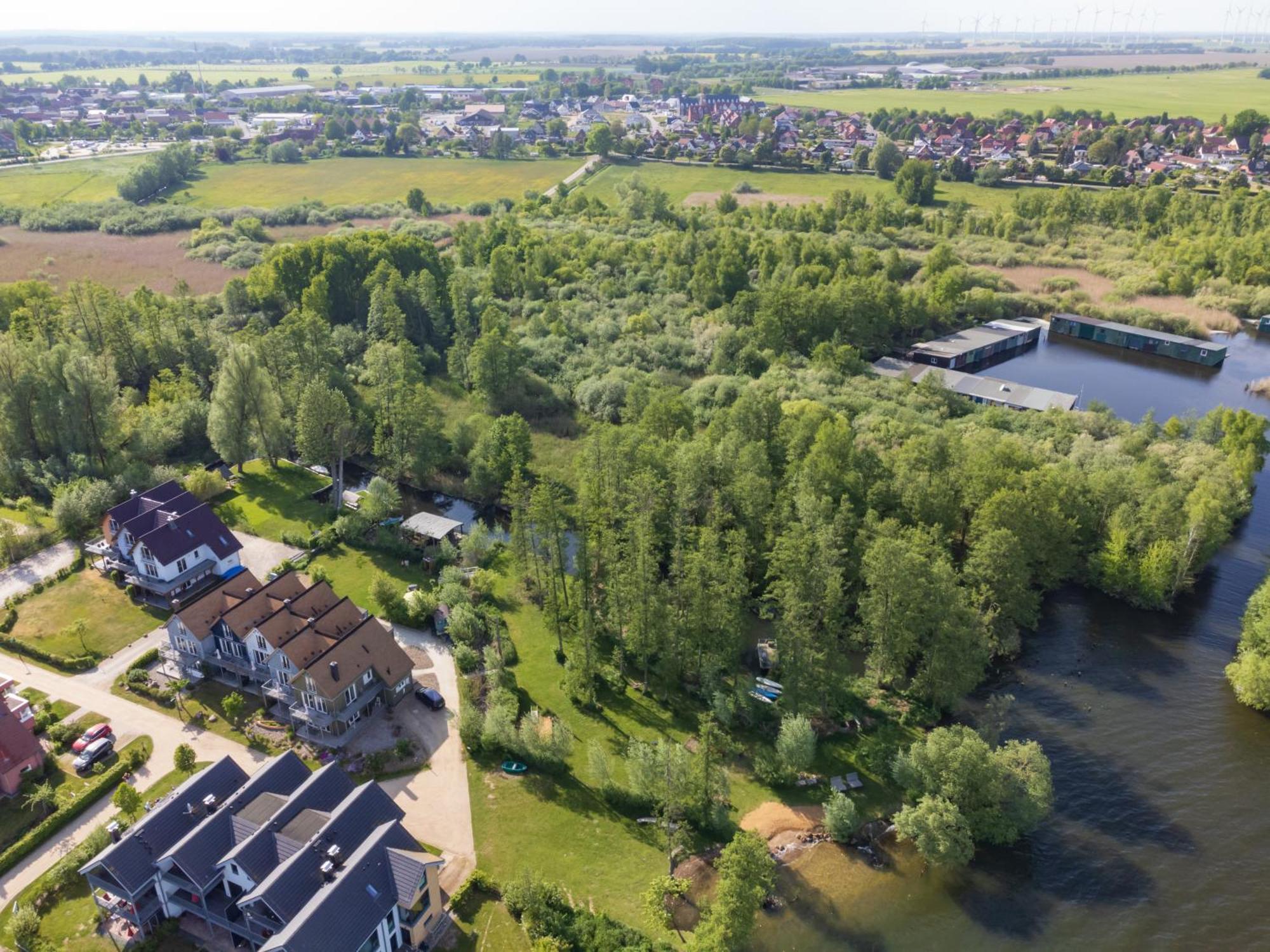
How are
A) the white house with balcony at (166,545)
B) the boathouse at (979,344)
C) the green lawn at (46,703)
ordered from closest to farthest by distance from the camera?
1. the green lawn at (46,703)
2. the white house with balcony at (166,545)
3. the boathouse at (979,344)

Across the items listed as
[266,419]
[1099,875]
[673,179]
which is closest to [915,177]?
[673,179]

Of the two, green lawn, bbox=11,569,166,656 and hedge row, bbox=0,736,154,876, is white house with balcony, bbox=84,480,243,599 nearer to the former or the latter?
green lawn, bbox=11,569,166,656

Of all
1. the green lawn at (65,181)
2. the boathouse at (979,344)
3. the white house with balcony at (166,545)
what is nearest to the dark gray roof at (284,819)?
the white house with balcony at (166,545)

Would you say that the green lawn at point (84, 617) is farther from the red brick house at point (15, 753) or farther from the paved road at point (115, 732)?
the red brick house at point (15, 753)

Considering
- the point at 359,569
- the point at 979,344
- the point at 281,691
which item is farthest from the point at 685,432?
the point at 979,344

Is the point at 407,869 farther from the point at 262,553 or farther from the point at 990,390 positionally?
the point at 990,390

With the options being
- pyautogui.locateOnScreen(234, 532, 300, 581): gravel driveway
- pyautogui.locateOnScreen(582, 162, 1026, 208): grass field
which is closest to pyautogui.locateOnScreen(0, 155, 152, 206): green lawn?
pyautogui.locateOnScreen(582, 162, 1026, 208): grass field
